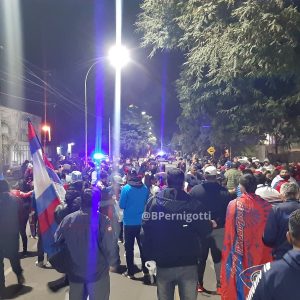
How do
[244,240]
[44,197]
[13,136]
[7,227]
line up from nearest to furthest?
[244,240] → [44,197] → [7,227] → [13,136]

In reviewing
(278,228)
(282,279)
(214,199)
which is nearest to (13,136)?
(214,199)

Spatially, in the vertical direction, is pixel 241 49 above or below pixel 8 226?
above

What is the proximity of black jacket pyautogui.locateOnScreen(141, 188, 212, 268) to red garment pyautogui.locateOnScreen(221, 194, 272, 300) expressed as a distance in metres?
0.80

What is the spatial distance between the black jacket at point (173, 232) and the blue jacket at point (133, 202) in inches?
124

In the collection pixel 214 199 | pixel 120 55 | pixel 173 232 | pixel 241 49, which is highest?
pixel 120 55

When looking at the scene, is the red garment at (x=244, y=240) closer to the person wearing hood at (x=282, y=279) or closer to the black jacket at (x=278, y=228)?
the black jacket at (x=278, y=228)

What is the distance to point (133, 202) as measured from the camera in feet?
24.9

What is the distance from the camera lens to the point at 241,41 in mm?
8391

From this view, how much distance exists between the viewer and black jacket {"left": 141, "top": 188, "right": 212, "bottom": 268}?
4.26 meters

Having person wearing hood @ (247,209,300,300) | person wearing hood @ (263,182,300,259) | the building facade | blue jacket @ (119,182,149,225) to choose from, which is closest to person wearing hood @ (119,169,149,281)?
blue jacket @ (119,182,149,225)

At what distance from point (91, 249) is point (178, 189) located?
99cm

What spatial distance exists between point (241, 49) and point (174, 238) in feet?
17.0

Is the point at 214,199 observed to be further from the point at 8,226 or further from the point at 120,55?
the point at 120,55

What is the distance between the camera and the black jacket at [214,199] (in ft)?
21.3
